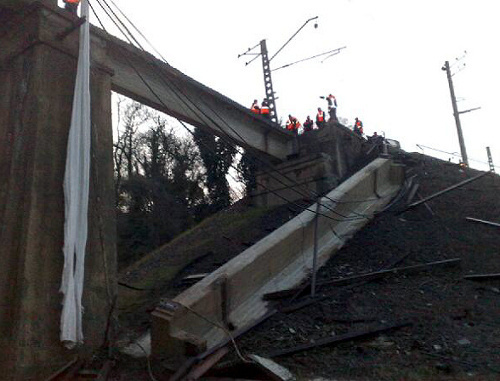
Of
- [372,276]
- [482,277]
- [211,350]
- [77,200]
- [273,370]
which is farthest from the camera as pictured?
[372,276]

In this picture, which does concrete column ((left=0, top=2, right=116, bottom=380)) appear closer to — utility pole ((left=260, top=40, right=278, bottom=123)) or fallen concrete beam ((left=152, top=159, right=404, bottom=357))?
fallen concrete beam ((left=152, top=159, right=404, bottom=357))

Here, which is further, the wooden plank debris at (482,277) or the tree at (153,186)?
the tree at (153,186)

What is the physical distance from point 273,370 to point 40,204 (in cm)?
438

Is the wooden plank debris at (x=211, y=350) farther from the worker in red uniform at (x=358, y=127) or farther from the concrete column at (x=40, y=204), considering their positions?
the worker in red uniform at (x=358, y=127)

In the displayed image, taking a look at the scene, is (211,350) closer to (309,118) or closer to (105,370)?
(105,370)

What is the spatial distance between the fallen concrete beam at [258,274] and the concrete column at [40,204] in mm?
1456

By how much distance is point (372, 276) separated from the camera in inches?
343

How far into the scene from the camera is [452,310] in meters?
7.25

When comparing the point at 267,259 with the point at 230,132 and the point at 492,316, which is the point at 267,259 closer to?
the point at 492,316

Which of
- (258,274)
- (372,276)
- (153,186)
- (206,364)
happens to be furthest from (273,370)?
(153,186)

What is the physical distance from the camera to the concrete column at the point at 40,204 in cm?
655

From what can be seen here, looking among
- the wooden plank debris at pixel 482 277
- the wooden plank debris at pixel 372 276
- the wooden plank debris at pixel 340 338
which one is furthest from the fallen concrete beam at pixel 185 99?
the wooden plank debris at pixel 482 277

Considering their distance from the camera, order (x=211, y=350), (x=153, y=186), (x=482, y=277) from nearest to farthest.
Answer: (x=211, y=350) → (x=482, y=277) → (x=153, y=186)

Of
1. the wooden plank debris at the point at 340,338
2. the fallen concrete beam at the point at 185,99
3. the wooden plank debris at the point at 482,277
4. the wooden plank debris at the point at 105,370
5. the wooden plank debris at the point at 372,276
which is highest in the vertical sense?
the fallen concrete beam at the point at 185,99
